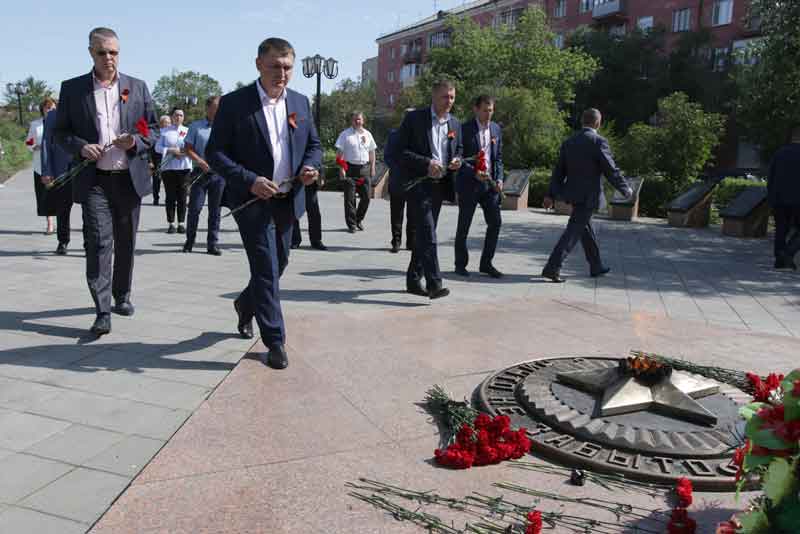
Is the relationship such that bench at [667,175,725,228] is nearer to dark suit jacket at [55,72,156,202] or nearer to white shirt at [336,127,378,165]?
white shirt at [336,127,378,165]

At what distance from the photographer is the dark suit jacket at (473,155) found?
7.99 meters

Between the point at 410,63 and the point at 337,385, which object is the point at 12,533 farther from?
the point at 410,63

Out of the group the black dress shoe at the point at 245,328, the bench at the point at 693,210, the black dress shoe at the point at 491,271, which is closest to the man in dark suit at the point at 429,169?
the black dress shoe at the point at 491,271

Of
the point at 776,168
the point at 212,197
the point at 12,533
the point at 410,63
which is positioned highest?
the point at 410,63

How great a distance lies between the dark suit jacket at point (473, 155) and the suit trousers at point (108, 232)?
383cm

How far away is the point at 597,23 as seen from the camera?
50.4m

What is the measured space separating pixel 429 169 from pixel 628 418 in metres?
3.58

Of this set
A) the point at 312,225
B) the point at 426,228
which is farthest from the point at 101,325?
the point at 312,225

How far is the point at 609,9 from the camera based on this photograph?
4872 centimetres

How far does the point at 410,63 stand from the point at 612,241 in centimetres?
6080

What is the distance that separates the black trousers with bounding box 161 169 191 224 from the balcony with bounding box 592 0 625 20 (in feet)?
145

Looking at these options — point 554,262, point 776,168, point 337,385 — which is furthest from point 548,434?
point 776,168

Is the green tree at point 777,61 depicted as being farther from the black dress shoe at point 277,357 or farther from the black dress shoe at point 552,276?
the black dress shoe at point 277,357

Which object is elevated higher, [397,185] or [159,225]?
[397,185]
